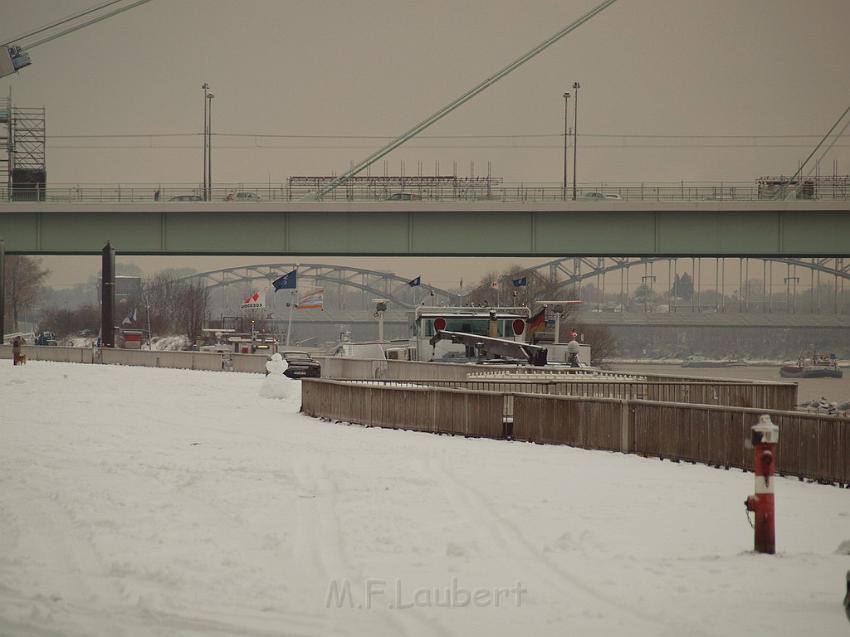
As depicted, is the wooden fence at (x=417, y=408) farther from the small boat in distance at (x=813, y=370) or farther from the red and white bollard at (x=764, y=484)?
the small boat in distance at (x=813, y=370)

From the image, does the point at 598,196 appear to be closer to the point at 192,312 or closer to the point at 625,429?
the point at 625,429

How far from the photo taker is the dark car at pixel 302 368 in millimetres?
45844

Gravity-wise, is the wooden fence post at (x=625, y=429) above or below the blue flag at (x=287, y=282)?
below

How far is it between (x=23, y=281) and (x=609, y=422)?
432 ft

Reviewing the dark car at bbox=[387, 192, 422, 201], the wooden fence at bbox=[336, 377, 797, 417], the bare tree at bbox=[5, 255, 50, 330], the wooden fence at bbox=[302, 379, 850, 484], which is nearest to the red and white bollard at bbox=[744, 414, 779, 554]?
the wooden fence at bbox=[302, 379, 850, 484]

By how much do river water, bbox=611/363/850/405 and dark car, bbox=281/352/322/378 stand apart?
23.7 m

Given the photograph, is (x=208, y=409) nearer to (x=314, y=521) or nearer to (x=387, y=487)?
(x=387, y=487)

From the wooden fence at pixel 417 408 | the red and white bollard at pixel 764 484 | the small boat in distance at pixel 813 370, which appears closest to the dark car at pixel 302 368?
the wooden fence at pixel 417 408

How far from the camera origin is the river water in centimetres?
8138

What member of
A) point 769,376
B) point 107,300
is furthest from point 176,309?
point 107,300

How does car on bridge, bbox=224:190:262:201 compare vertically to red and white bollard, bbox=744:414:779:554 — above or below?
above

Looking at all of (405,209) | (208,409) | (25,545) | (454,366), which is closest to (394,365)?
(454,366)

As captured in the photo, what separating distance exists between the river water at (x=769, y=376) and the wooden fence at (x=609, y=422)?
4123 centimetres

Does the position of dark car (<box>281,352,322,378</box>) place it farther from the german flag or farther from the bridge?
the bridge
